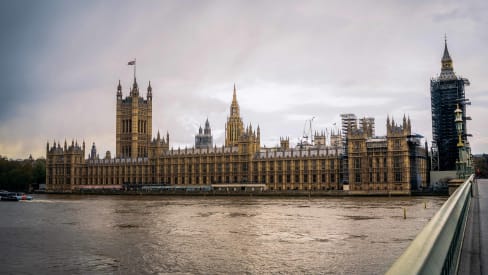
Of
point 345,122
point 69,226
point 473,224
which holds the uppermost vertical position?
point 345,122

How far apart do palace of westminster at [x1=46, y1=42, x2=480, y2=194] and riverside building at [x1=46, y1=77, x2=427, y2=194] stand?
22 centimetres

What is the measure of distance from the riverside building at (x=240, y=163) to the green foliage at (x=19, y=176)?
644cm

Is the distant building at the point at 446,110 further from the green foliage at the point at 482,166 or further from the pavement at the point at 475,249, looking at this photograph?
the pavement at the point at 475,249

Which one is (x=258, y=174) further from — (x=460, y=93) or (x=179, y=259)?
(x=179, y=259)

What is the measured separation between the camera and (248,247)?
27.5 m

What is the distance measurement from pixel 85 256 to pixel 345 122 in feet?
368

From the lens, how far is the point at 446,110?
109 m

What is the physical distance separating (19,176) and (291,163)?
278 ft

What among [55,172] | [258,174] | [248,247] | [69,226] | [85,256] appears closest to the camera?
[85,256]

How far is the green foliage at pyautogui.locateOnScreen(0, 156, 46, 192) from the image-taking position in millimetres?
139125

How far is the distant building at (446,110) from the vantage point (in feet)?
355

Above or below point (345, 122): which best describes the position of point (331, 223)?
below

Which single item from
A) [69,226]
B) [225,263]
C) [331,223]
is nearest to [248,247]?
[225,263]

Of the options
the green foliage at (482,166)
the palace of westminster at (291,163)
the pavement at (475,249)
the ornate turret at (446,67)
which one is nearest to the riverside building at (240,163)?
the palace of westminster at (291,163)
